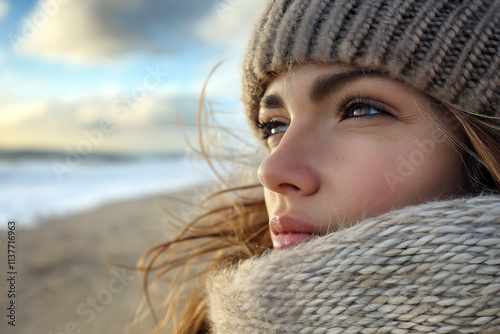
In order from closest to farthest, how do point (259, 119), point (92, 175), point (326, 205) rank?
point (326, 205) → point (259, 119) → point (92, 175)

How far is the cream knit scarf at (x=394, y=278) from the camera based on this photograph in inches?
36.3

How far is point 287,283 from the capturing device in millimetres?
1104

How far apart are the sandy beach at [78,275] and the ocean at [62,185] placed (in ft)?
2.36

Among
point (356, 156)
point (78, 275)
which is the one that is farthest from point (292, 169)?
point (78, 275)

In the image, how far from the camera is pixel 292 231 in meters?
1.27

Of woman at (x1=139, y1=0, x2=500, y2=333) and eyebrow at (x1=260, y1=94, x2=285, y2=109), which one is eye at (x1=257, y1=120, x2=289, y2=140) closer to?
eyebrow at (x1=260, y1=94, x2=285, y2=109)

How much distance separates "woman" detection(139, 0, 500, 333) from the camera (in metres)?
0.98

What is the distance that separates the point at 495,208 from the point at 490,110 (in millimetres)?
328

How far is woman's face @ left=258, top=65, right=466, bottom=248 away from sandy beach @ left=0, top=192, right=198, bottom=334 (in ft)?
4.07

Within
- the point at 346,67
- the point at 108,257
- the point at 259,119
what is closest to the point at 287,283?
the point at 346,67

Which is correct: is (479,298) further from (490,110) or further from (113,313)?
(113,313)

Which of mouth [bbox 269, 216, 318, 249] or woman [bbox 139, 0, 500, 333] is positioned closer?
woman [bbox 139, 0, 500, 333]

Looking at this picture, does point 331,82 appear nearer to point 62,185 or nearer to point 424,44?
point 424,44

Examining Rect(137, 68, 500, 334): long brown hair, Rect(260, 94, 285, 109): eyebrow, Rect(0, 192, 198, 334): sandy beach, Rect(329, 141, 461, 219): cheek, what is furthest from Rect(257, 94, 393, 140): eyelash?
Rect(0, 192, 198, 334): sandy beach
